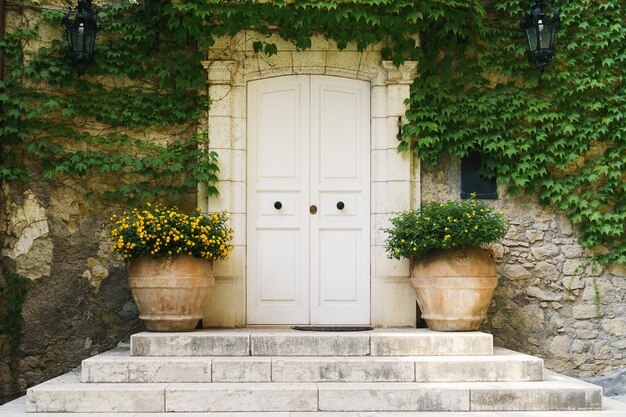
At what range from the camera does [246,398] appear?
16.4 ft

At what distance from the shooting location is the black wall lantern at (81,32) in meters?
6.36

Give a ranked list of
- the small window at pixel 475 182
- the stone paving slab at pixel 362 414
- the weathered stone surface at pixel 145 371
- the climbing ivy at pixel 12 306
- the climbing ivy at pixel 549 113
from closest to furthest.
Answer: the stone paving slab at pixel 362 414, the weathered stone surface at pixel 145 371, the climbing ivy at pixel 12 306, the climbing ivy at pixel 549 113, the small window at pixel 475 182

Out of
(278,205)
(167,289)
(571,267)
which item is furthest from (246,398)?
(571,267)

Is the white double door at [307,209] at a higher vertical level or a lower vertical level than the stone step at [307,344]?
higher

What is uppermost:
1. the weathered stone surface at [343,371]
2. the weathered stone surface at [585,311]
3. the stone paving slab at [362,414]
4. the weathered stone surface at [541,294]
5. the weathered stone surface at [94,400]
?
the weathered stone surface at [541,294]

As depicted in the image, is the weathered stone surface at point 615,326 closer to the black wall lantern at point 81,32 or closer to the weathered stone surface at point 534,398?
the weathered stone surface at point 534,398

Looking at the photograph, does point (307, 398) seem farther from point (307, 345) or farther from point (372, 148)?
point (372, 148)

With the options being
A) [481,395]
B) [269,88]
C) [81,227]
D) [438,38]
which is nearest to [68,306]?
[81,227]

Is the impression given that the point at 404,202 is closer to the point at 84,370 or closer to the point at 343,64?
the point at 343,64

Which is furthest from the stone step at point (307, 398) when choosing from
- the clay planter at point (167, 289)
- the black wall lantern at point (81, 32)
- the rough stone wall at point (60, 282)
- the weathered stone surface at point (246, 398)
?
the black wall lantern at point (81, 32)

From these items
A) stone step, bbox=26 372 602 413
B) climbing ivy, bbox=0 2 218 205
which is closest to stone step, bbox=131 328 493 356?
stone step, bbox=26 372 602 413

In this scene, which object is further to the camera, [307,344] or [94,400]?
[307,344]

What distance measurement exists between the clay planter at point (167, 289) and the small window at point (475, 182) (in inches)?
102

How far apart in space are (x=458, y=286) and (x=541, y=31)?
2395mm
